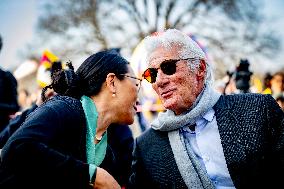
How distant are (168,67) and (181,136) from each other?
0.52 meters

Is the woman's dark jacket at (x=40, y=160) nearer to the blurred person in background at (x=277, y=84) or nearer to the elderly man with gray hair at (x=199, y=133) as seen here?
the elderly man with gray hair at (x=199, y=133)

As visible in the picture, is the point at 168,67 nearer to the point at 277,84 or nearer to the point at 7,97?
the point at 7,97

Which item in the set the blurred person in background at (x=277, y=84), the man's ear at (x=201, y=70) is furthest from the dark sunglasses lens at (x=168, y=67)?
the blurred person in background at (x=277, y=84)

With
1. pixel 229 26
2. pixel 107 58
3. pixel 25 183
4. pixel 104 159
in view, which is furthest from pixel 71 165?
pixel 229 26

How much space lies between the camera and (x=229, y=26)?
22.2m

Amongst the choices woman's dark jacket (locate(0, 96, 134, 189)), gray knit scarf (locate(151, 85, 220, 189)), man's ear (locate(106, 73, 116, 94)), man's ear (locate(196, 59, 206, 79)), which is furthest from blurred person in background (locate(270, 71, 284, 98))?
woman's dark jacket (locate(0, 96, 134, 189))

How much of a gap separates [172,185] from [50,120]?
101cm

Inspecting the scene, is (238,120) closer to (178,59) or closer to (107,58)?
(178,59)

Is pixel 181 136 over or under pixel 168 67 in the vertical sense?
under

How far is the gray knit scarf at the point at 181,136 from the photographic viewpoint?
2439mm

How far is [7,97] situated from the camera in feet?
13.7

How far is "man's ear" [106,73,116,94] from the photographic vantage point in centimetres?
274

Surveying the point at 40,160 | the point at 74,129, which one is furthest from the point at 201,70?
the point at 40,160

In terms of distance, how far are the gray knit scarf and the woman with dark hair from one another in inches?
14.7
